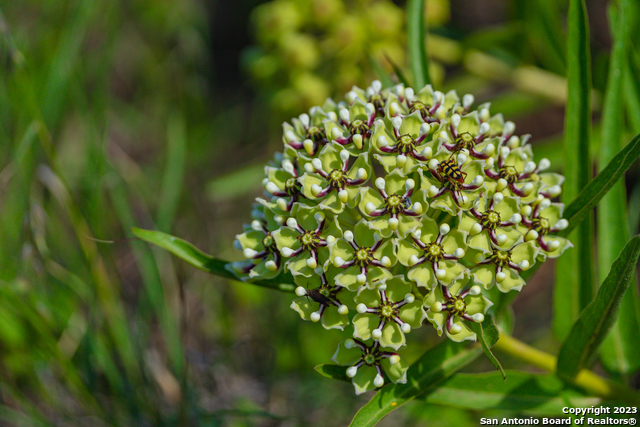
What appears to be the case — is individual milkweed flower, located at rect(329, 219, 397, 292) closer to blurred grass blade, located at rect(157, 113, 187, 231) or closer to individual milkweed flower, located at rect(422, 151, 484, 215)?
individual milkweed flower, located at rect(422, 151, 484, 215)

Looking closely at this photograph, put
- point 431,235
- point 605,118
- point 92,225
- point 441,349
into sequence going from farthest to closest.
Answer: point 92,225, point 605,118, point 441,349, point 431,235

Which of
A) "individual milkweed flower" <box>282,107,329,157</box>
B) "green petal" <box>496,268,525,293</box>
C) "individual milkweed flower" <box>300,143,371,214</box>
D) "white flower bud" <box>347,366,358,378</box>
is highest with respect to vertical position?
"individual milkweed flower" <box>282,107,329,157</box>

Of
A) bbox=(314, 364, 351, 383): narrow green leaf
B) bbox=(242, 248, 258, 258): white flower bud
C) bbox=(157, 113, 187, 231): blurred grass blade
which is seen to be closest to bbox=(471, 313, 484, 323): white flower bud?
bbox=(314, 364, 351, 383): narrow green leaf

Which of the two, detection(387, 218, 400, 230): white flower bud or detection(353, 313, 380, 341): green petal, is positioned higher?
detection(387, 218, 400, 230): white flower bud

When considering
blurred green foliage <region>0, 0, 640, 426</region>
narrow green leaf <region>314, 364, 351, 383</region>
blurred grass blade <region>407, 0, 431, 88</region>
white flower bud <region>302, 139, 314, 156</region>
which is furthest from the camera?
blurred green foliage <region>0, 0, 640, 426</region>

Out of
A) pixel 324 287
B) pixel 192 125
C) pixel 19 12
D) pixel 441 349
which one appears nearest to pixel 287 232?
pixel 324 287

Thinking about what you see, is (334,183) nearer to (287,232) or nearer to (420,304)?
(287,232)

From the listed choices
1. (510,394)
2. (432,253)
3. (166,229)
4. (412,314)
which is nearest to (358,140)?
(432,253)
